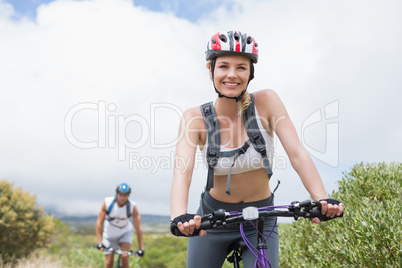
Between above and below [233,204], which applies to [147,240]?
below

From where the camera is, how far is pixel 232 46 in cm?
342

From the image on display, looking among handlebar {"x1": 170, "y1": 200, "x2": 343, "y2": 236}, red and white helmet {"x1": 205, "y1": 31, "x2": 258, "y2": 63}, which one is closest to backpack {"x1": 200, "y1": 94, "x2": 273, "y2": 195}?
red and white helmet {"x1": 205, "y1": 31, "x2": 258, "y2": 63}

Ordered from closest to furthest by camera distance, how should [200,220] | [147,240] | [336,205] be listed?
[200,220] < [336,205] < [147,240]

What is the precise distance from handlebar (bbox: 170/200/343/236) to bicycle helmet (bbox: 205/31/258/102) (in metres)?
1.17

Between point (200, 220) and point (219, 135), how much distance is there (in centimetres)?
96

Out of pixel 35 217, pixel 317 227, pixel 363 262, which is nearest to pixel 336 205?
pixel 363 262

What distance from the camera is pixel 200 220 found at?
2613mm

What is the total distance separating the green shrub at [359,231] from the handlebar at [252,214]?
5.54ft

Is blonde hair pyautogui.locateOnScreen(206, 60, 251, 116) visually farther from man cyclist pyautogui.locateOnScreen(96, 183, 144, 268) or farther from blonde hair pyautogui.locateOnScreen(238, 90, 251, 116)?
man cyclist pyautogui.locateOnScreen(96, 183, 144, 268)

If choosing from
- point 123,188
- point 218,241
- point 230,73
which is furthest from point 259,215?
point 123,188

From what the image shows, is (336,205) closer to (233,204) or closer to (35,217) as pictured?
(233,204)

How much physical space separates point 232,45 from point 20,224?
14.6 m

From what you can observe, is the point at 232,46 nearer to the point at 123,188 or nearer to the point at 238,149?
the point at 238,149

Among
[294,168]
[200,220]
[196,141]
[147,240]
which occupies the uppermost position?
[196,141]
